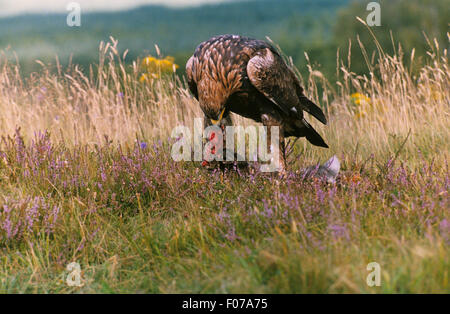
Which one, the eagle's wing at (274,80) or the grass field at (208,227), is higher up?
the eagle's wing at (274,80)

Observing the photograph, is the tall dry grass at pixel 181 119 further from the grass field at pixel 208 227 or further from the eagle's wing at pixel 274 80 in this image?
the eagle's wing at pixel 274 80

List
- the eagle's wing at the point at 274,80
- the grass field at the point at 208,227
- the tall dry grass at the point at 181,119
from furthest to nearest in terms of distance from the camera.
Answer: the tall dry grass at the point at 181,119
the eagle's wing at the point at 274,80
the grass field at the point at 208,227

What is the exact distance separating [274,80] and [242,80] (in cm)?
30

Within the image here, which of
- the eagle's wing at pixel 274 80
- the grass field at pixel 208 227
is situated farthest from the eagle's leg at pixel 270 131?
the grass field at pixel 208 227

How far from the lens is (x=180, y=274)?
2660mm

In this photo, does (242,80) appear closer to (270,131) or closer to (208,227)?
(270,131)

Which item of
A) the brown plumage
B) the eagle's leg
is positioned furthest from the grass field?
the brown plumage

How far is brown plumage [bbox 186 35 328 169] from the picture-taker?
12.2ft

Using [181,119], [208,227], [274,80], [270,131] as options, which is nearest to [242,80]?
[274,80]

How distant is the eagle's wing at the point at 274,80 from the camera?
370 cm

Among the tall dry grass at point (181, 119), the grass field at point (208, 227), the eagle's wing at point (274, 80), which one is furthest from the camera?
the tall dry grass at point (181, 119)

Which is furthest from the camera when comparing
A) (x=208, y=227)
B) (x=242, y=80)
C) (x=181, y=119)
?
(x=181, y=119)

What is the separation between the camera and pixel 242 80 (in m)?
3.75
